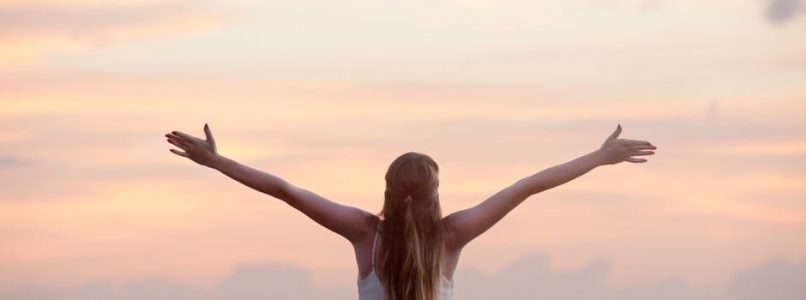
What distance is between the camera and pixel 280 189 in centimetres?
1313

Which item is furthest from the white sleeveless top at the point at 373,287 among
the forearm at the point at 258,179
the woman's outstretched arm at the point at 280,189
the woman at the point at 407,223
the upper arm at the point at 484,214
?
the forearm at the point at 258,179

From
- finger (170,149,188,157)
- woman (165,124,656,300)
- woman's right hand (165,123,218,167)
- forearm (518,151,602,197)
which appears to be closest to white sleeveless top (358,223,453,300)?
woman (165,124,656,300)

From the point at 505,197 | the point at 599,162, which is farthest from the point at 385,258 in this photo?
the point at 599,162

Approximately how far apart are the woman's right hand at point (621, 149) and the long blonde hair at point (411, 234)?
1.93m

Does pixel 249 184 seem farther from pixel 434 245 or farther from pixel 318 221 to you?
→ pixel 434 245

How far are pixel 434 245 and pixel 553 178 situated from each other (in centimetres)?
129

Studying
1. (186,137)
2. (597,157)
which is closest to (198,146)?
(186,137)

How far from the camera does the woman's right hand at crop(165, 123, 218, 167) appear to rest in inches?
528

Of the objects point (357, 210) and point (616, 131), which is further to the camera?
point (616, 131)

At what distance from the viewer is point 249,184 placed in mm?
13148

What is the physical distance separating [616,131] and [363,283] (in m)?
3.04

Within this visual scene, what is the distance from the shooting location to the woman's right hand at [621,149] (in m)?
14.5

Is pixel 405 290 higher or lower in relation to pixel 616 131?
lower

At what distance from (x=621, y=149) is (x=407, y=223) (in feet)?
7.98
